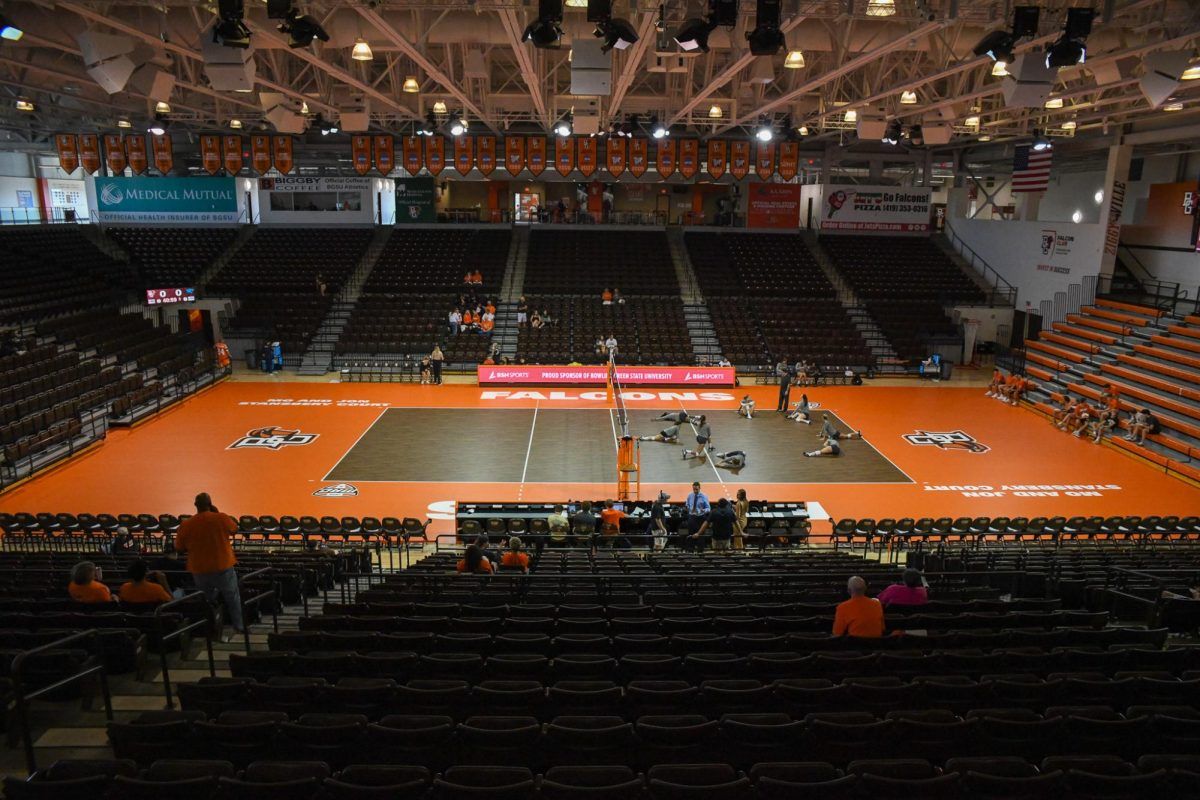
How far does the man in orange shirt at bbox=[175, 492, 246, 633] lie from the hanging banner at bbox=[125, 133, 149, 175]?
28.0 meters

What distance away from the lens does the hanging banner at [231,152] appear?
29.3 meters

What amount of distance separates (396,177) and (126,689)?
39389 mm

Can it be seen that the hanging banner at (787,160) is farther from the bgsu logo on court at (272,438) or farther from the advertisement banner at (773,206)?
the bgsu logo on court at (272,438)

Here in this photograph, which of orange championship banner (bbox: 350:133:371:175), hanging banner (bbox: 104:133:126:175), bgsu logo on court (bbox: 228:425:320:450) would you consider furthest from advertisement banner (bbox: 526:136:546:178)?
hanging banner (bbox: 104:133:126:175)

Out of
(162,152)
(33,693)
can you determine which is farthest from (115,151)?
(33,693)

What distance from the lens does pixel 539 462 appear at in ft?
66.5

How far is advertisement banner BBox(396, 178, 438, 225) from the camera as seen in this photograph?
42469mm

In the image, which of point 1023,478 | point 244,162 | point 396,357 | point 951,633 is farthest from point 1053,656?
point 244,162

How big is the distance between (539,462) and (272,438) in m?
8.00

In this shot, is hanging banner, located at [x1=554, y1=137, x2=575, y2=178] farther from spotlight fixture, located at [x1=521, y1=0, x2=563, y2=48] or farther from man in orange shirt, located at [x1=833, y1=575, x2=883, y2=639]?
man in orange shirt, located at [x1=833, y1=575, x2=883, y2=639]

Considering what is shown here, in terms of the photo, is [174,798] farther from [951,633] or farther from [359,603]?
[951,633]

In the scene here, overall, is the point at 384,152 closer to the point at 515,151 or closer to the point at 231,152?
the point at 515,151

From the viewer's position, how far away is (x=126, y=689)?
6.60 m

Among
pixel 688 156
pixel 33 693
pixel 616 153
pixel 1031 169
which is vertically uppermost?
pixel 1031 169
